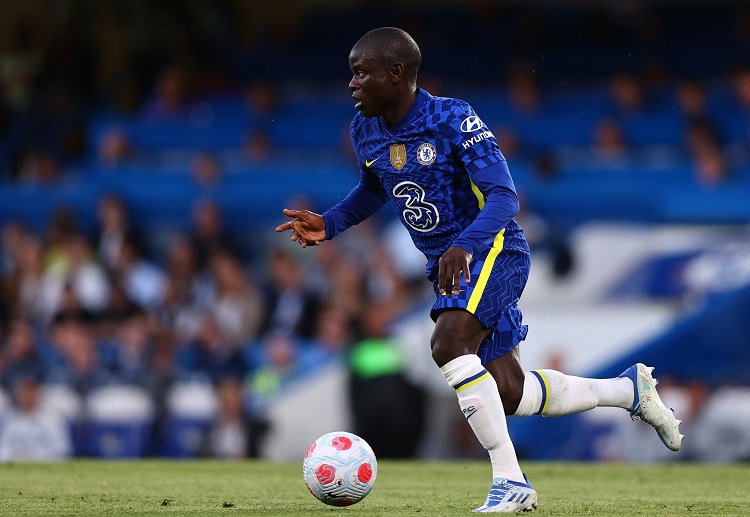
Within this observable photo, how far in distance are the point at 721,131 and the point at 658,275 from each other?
229 cm

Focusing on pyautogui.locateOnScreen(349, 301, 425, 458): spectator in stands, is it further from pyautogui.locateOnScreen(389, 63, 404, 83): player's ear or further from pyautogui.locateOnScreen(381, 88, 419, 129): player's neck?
pyautogui.locateOnScreen(389, 63, 404, 83): player's ear

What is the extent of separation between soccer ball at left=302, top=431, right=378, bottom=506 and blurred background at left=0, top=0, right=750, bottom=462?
15.8 feet

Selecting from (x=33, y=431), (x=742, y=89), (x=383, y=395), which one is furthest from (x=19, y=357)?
(x=742, y=89)

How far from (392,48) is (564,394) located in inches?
64.2

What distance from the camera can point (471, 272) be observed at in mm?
5227

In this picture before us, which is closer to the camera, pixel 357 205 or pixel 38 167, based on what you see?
pixel 357 205

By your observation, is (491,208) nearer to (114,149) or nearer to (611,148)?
(611,148)

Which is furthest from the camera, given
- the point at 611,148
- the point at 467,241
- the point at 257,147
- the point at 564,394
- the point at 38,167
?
the point at 38,167

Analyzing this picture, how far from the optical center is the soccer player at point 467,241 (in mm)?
5082

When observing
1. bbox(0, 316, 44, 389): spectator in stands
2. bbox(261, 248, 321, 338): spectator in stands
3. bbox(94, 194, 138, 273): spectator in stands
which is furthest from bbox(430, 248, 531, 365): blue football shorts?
bbox(94, 194, 138, 273): spectator in stands

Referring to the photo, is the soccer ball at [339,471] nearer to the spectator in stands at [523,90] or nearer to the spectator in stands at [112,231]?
the spectator in stands at [112,231]

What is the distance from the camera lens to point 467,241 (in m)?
5.01

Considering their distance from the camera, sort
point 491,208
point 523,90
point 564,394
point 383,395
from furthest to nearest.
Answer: point 523,90, point 383,395, point 564,394, point 491,208

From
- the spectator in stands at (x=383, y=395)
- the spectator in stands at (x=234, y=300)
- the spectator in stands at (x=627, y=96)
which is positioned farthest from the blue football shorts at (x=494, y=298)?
the spectator in stands at (x=627, y=96)
